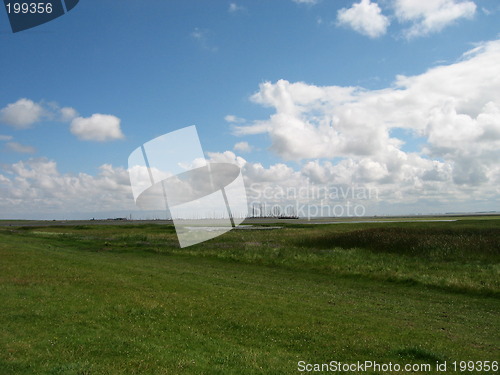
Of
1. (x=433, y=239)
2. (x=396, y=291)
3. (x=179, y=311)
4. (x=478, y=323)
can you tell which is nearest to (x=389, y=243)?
(x=433, y=239)

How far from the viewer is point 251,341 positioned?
12.0 meters

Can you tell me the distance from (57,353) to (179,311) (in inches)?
221

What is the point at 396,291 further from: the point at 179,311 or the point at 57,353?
the point at 57,353

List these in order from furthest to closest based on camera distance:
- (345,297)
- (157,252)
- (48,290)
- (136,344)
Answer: (157,252) < (345,297) < (48,290) < (136,344)

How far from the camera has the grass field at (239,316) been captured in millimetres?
10238

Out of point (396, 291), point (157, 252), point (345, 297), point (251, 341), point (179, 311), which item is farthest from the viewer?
point (157, 252)

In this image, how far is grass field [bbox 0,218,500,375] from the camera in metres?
10.2

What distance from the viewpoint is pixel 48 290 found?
59.4ft

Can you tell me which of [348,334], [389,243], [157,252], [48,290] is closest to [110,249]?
[157,252]

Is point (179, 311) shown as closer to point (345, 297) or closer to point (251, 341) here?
point (251, 341)

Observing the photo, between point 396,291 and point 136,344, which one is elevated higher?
point 136,344

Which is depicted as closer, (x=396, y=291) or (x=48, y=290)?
(x=48, y=290)

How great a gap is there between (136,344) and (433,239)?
37540 millimetres

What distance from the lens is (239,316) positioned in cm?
1481
